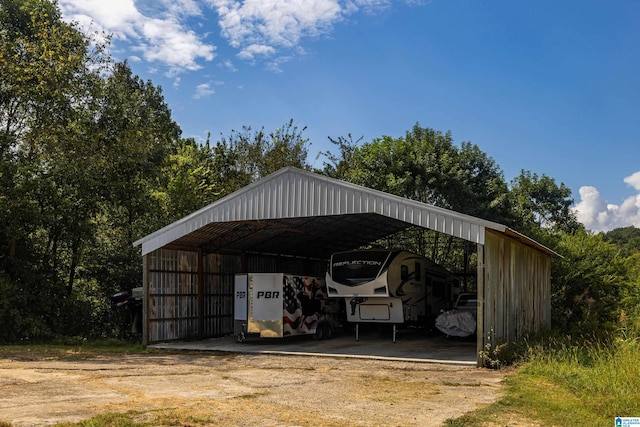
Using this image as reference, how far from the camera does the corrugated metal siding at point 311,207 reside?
13641mm

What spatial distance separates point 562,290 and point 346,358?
41.6ft

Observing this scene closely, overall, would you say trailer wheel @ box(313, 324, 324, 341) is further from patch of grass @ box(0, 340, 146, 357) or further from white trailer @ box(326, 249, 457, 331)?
patch of grass @ box(0, 340, 146, 357)

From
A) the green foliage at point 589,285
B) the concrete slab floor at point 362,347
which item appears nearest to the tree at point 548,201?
the green foliage at point 589,285

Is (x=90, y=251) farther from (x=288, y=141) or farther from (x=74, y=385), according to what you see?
(x=288, y=141)

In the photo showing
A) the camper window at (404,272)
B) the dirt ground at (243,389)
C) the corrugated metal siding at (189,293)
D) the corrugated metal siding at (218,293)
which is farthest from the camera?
the corrugated metal siding at (218,293)

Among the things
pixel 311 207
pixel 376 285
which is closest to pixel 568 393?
pixel 311 207

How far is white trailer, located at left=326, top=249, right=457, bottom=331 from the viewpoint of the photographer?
17844 millimetres

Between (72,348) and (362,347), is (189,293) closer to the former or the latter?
(72,348)

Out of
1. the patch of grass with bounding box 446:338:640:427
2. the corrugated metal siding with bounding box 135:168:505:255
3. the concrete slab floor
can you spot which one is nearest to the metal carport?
the corrugated metal siding with bounding box 135:168:505:255

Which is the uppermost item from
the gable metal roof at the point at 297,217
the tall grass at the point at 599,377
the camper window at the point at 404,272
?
the gable metal roof at the point at 297,217

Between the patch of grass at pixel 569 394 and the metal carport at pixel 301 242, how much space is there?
2398 mm

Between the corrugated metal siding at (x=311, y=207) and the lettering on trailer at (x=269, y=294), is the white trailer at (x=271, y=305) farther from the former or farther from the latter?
the corrugated metal siding at (x=311, y=207)

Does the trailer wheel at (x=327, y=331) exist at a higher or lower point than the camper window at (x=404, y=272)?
lower

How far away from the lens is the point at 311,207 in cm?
1523
